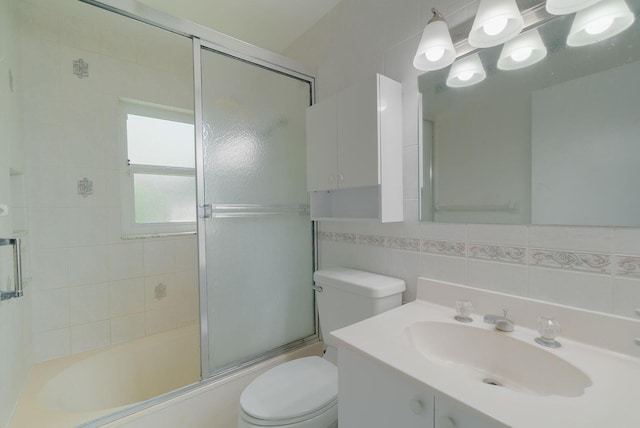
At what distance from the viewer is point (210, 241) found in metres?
1.42

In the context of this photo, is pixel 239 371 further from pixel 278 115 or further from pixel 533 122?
pixel 533 122

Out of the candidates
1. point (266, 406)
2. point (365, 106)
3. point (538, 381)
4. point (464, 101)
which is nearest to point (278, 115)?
point (365, 106)

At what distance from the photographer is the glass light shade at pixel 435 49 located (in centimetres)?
106

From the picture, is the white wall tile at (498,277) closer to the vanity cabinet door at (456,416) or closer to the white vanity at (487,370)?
the white vanity at (487,370)

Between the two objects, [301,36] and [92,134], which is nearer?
[92,134]

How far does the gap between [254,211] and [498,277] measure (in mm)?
1200

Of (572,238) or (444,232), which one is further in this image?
(444,232)

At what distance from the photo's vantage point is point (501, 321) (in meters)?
0.92

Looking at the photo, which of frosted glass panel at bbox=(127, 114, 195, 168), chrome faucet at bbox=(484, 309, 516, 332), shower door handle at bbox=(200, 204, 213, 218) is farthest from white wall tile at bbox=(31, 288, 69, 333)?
chrome faucet at bbox=(484, 309, 516, 332)

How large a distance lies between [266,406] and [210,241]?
78 cm

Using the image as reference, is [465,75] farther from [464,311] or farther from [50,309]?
[50,309]

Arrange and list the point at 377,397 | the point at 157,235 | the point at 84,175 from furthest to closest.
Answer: the point at 157,235
the point at 84,175
the point at 377,397

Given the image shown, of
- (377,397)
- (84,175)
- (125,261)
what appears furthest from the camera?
(125,261)

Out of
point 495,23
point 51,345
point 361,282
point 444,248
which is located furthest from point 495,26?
point 51,345
